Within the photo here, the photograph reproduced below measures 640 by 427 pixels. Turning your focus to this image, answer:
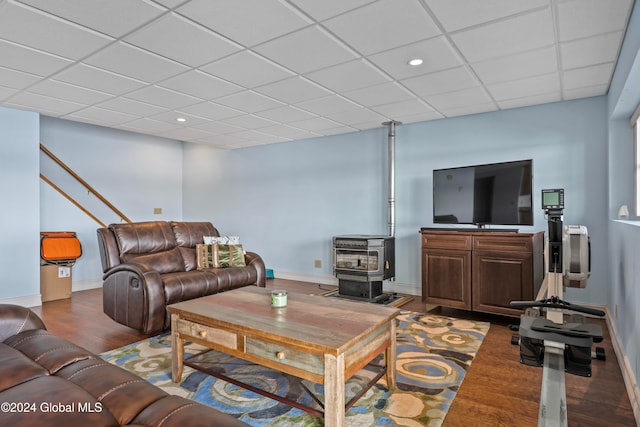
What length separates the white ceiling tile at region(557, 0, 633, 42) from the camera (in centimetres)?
206

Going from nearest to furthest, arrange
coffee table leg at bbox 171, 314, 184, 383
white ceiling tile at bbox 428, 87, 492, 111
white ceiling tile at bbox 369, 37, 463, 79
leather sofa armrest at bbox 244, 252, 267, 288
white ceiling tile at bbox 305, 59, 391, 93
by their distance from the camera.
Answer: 1. coffee table leg at bbox 171, 314, 184, 383
2. white ceiling tile at bbox 369, 37, 463, 79
3. white ceiling tile at bbox 305, 59, 391, 93
4. white ceiling tile at bbox 428, 87, 492, 111
5. leather sofa armrest at bbox 244, 252, 267, 288

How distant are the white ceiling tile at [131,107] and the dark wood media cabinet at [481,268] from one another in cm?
333

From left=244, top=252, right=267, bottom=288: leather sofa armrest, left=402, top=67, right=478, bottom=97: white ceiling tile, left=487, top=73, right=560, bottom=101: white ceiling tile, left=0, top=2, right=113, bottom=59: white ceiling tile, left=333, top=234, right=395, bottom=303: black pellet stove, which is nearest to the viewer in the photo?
left=0, top=2, right=113, bottom=59: white ceiling tile

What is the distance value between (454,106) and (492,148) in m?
0.73

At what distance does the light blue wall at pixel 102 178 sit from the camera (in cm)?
529

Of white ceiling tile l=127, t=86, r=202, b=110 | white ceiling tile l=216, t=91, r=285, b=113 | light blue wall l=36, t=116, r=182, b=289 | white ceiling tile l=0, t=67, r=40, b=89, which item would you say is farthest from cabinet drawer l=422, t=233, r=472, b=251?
light blue wall l=36, t=116, r=182, b=289

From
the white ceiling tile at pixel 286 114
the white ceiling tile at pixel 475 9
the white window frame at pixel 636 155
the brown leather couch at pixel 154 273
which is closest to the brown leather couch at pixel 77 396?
the brown leather couch at pixel 154 273

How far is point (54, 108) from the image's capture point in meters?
4.06

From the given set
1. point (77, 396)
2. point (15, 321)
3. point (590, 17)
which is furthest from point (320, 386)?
point (590, 17)

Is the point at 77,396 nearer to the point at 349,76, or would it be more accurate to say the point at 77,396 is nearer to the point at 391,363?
the point at 391,363

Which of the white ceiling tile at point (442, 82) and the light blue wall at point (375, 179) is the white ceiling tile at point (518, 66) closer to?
the white ceiling tile at point (442, 82)

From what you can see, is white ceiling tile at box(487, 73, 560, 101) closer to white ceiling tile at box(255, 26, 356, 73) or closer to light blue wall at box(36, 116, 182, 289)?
white ceiling tile at box(255, 26, 356, 73)

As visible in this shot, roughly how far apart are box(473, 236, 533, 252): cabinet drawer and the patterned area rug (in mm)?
911

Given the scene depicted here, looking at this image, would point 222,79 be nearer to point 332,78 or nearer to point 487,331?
point 332,78
